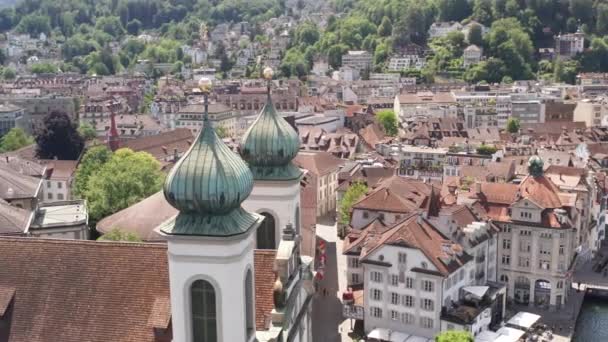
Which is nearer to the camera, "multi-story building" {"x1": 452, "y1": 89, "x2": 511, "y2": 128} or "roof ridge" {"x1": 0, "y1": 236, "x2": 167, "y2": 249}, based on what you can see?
"roof ridge" {"x1": 0, "y1": 236, "x2": 167, "y2": 249}

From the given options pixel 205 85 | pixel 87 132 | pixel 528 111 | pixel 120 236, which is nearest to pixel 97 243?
pixel 205 85

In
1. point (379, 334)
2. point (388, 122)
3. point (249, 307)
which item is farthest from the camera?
point (388, 122)

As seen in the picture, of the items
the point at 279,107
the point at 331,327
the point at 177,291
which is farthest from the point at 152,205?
the point at 279,107

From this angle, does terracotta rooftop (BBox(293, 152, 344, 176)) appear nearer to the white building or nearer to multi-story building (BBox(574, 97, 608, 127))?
multi-story building (BBox(574, 97, 608, 127))

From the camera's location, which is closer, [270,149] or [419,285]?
[270,149]

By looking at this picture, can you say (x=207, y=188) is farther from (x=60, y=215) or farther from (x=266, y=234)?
(x=60, y=215)

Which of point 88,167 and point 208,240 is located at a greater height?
point 208,240

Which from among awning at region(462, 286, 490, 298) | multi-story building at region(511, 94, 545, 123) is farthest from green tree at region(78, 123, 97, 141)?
awning at region(462, 286, 490, 298)
